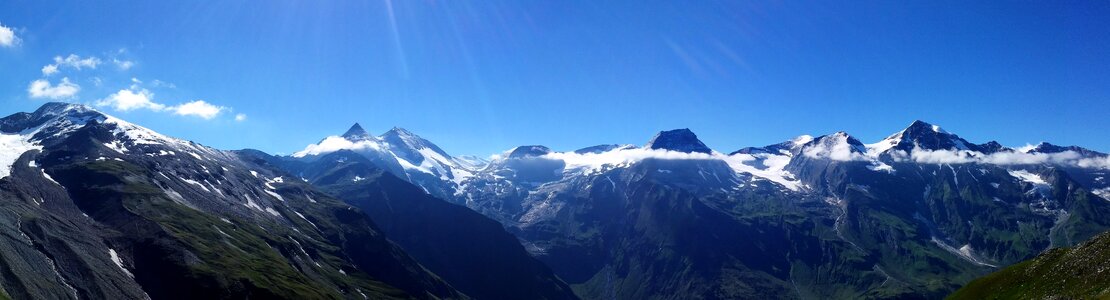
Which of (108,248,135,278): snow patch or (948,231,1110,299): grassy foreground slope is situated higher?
(108,248,135,278): snow patch

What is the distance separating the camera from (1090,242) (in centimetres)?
8912

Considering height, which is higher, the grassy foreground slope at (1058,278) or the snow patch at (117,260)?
the snow patch at (117,260)

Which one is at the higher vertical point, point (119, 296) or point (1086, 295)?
point (119, 296)

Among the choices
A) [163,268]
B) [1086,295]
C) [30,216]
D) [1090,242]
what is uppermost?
[30,216]

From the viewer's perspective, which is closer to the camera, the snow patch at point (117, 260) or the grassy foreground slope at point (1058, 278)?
the grassy foreground slope at point (1058, 278)

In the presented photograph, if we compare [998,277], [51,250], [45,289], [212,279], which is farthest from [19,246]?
[998,277]

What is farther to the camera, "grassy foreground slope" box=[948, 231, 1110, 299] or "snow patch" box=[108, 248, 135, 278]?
"snow patch" box=[108, 248, 135, 278]

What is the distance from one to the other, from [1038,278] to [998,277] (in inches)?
461

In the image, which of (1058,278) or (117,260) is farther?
(117,260)

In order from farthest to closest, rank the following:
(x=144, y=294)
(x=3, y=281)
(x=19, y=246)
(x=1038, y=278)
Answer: (x=144, y=294)
(x=19, y=246)
(x=3, y=281)
(x=1038, y=278)

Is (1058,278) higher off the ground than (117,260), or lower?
lower

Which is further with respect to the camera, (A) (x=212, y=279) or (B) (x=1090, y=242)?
(A) (x=212, y=279)

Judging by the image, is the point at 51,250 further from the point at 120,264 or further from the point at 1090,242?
the point at 1090,242

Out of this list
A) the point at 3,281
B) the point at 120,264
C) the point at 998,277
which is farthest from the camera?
the point at 120,264
